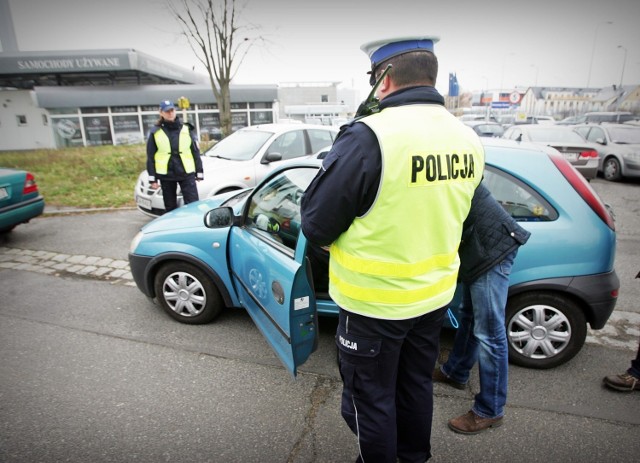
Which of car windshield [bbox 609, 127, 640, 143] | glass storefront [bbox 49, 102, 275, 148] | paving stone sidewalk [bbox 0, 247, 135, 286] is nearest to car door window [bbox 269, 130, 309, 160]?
paving stone sidewalk [bbox 0, 247, 135, 286]

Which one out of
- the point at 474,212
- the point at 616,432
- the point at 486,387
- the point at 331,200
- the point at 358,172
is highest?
the point at 358,172

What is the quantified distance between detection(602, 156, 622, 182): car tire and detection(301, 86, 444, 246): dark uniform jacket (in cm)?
1238

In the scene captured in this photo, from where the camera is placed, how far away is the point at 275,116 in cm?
2594

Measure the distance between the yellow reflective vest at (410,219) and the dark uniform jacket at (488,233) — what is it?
0.44 metres

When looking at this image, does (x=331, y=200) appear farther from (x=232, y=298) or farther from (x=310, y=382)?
(x=232, y=298)

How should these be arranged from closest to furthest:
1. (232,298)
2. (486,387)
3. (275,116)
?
(486,387), (232,298), (275,116)

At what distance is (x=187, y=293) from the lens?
143 inches

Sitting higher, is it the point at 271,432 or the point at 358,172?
the point at 358,172

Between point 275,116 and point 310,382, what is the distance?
24754mm

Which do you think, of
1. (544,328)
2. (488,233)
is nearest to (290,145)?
(544,328)

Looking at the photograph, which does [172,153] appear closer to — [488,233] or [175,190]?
[175,190]

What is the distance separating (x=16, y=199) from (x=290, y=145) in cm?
433

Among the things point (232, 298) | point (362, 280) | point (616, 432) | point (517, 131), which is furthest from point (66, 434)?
point (517, 131)

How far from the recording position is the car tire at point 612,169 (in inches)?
440
